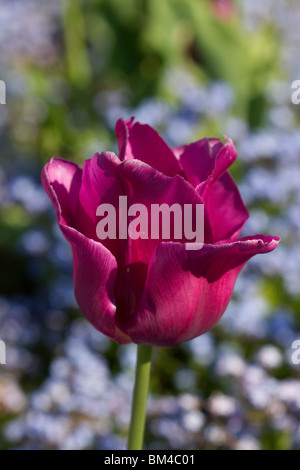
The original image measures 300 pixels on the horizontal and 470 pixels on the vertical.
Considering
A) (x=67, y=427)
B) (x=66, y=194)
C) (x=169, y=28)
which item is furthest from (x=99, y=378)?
(x=169, y=28)

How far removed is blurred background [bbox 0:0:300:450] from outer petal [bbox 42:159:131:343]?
41 centimetres

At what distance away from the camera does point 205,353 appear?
1.12 meters

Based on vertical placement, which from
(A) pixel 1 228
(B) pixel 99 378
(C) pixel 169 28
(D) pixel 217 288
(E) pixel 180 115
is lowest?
(D) pixel 217 288

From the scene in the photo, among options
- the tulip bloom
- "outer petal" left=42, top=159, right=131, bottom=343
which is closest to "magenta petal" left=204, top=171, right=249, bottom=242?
the tulip bloom

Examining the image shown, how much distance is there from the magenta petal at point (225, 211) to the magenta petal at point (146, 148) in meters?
0.04

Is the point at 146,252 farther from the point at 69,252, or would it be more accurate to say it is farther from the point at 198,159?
the point at 69,252

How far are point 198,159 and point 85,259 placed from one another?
0.15 metres

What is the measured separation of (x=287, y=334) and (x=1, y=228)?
27.5 inches

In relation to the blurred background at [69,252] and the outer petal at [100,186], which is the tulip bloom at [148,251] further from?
the blurred background at [69,252]

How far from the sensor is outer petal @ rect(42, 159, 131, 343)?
20.7 inches

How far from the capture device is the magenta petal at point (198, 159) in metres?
0.60

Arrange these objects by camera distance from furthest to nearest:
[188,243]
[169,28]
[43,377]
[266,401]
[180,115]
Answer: [169,28] < [180,115] < [43,377] < [266,401] < [188,243]

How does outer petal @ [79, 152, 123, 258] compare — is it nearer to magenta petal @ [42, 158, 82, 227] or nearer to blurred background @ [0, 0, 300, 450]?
magenta petal @ [42, 158, 82, 227]

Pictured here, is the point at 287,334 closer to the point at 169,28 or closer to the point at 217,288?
the point at 217,288
